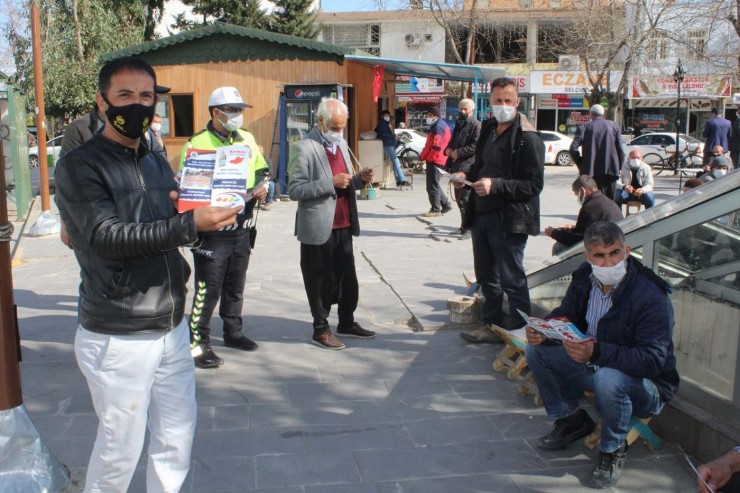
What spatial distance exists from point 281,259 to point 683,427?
6.18 metres

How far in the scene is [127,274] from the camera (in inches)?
105

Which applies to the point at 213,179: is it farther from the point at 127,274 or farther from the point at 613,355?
the point at 613,355

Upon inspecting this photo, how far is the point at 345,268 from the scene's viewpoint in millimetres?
5848

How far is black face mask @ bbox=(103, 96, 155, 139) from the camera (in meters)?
2.69

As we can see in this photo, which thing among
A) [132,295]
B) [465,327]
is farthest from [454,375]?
[132,295]

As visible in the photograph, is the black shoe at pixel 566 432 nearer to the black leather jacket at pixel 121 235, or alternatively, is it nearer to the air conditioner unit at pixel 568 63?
the black leather jacket at pixel 121 235

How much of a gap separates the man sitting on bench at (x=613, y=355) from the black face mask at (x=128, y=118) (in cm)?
230

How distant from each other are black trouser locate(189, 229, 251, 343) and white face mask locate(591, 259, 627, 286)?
271cm

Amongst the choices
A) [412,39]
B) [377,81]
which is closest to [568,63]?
[412,39]

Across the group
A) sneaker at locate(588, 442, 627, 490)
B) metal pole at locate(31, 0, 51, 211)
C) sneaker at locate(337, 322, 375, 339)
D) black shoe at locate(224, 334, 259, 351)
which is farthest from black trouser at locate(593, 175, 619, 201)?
metal pole at locate(31, 0, 51, 211)

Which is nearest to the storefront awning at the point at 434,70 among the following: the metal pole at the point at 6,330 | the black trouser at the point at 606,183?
the black trouser at the point at 606,183

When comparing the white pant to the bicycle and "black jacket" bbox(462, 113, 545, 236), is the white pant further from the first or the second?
the bicycle

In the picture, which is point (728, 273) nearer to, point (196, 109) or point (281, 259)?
point (281, 259)

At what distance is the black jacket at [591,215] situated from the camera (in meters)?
6.30
